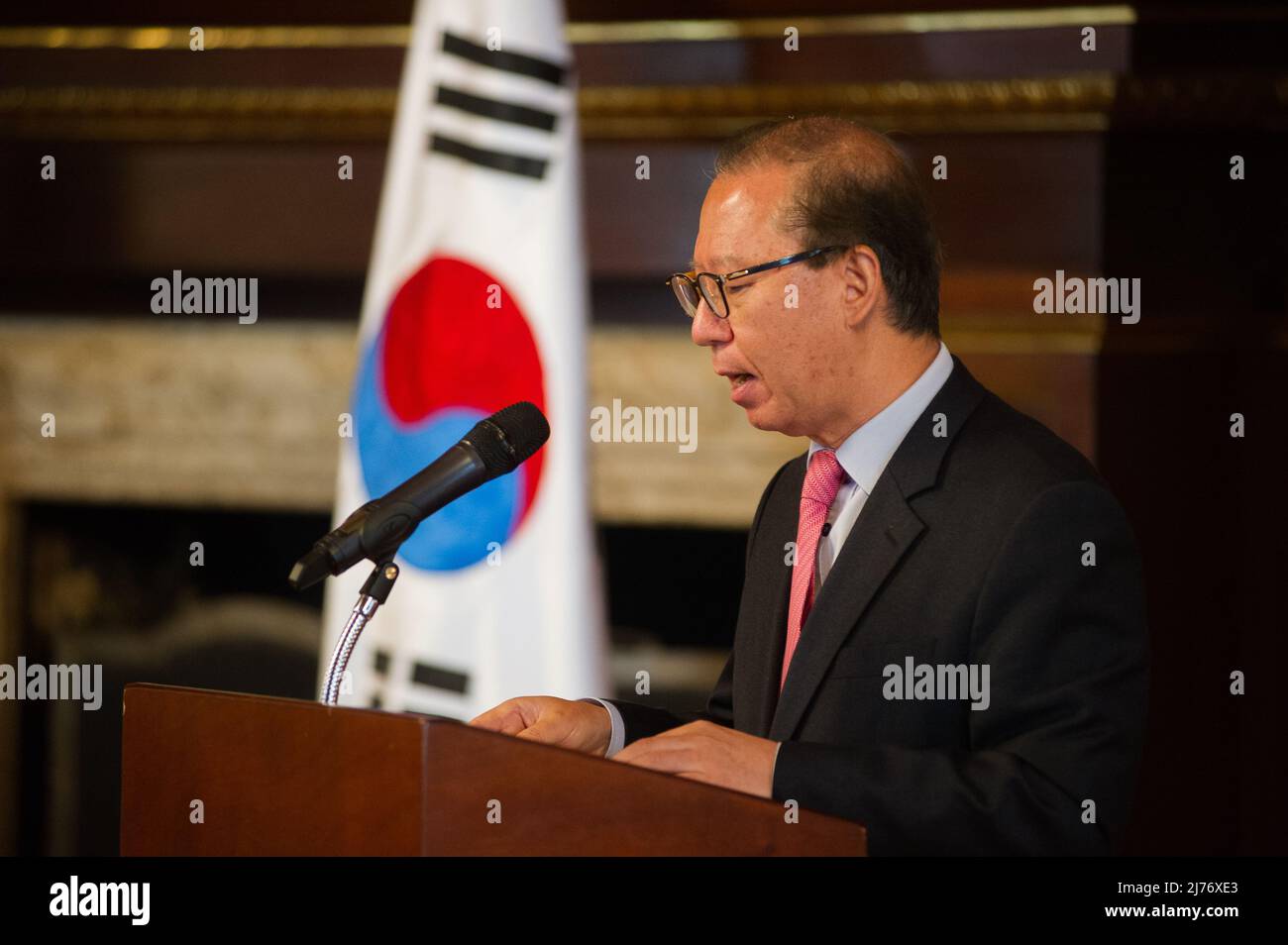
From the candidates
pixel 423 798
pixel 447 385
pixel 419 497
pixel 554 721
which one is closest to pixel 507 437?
pixel 419 497

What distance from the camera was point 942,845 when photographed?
4.69 feet

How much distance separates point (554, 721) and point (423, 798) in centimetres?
49

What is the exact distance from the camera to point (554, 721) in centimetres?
166

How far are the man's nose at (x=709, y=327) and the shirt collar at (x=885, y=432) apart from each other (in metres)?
0.21

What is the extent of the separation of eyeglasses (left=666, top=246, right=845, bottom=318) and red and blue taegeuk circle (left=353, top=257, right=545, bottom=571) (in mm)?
1420

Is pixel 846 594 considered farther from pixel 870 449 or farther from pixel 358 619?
pixel 358 619

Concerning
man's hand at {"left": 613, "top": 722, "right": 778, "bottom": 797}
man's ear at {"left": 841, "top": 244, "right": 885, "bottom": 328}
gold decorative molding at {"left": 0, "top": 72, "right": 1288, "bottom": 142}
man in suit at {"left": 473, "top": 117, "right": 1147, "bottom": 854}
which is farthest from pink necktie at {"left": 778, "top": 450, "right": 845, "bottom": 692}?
gold decorative molding at {"left": 0, "top": 72, "right": 1288, "bottom": 142}

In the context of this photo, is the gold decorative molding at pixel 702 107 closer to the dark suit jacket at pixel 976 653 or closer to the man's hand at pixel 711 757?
the dark suit jacket at pixel 976 653

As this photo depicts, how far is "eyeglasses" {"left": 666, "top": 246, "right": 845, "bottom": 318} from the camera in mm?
1717

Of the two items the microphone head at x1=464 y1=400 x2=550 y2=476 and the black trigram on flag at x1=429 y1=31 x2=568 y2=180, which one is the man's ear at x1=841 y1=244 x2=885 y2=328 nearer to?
the microphone head at x1=464 y1=400 x2=550 y2=476

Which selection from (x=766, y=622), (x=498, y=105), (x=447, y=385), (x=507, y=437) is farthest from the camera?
(x=498, y=105)

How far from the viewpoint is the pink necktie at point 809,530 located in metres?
1.79

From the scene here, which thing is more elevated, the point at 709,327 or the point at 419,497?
the point at 709,327

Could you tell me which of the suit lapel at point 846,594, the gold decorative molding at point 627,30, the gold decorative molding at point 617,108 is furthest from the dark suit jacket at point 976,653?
the gold decorative molding at point 627,30
